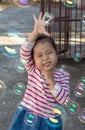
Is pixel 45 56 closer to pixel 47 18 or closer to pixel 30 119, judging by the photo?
pixel 30 119

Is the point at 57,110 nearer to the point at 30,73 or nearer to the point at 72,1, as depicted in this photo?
the point at 30,73

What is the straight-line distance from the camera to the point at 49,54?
2828mm

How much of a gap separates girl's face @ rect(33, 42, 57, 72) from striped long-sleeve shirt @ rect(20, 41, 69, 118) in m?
0.09

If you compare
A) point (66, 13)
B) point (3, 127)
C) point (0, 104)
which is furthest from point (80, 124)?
point (66, 13)

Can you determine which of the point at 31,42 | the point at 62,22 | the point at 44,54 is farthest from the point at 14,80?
the point at 44,54

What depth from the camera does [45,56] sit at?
2.80m

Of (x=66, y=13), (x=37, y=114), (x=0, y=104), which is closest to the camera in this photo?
(x=37, y=114)

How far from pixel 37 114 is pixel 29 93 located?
171 millimetres

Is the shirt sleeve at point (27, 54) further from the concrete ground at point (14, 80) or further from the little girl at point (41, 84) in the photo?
the concrete ground at point (14, 80)

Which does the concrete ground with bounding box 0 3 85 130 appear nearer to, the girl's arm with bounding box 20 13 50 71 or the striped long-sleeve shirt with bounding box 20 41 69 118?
the striped long-sleeve shirt with bounding box 20 41 69 118

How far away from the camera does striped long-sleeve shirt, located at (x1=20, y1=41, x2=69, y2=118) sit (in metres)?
2.96

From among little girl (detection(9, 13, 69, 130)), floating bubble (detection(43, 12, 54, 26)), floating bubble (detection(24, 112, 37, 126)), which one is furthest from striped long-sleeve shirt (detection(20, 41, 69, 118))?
floating bubble (detection(43, 12, 54, 26))

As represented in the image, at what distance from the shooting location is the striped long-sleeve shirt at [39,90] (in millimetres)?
2965

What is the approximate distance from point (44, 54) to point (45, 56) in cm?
2
